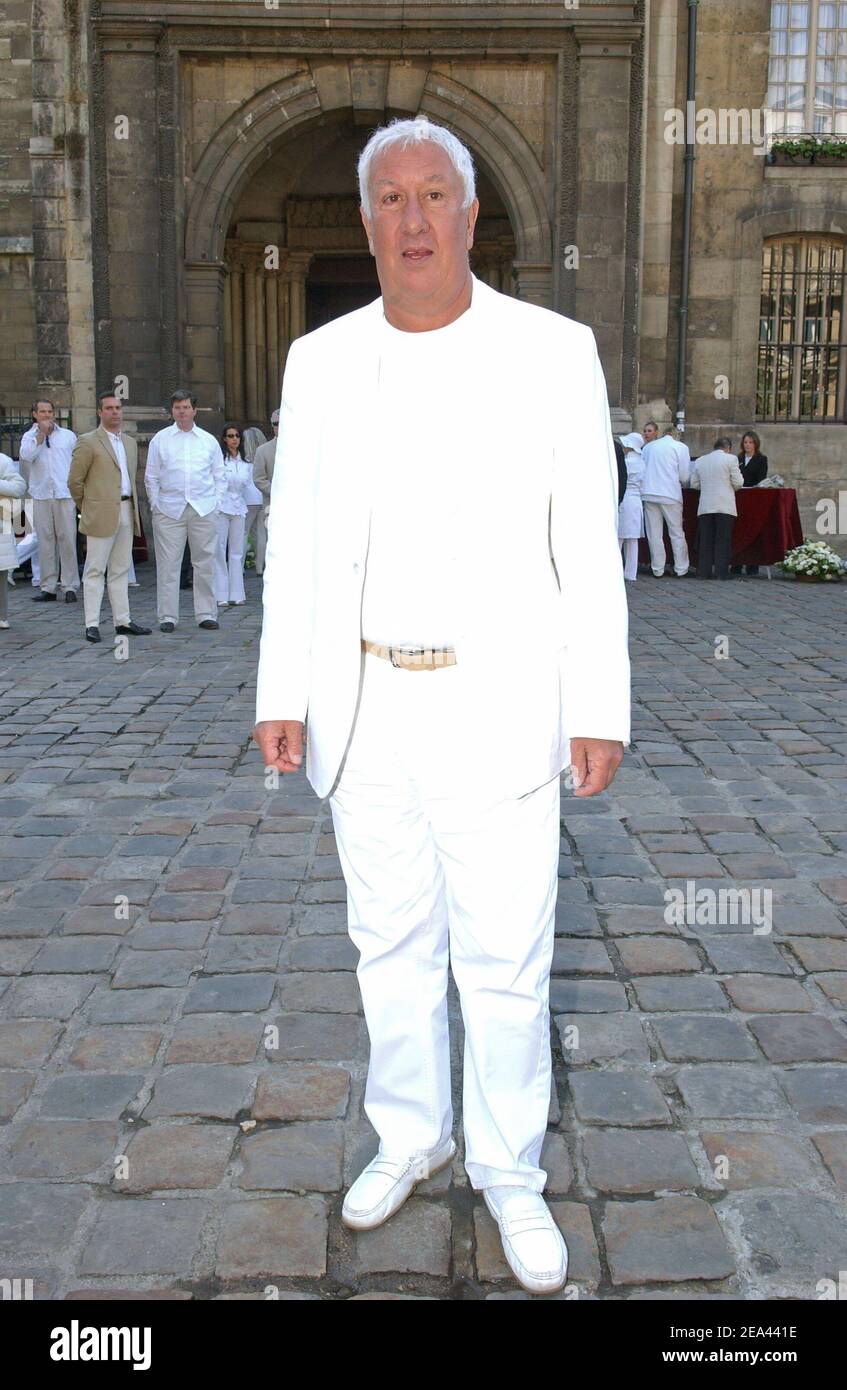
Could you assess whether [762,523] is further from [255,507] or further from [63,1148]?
[63,1148]

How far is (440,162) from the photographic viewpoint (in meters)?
2.55

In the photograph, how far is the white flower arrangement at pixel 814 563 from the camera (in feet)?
54.9

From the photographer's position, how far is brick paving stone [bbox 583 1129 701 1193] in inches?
115

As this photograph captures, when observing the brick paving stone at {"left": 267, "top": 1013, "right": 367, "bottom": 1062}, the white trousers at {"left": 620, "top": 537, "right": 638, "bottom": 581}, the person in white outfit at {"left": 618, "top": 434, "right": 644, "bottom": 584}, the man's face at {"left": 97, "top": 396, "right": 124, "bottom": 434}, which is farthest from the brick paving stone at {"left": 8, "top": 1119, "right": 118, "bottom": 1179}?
the white trousers at {"left": 620, "top": 537, "right": 638, "bottom": 581}

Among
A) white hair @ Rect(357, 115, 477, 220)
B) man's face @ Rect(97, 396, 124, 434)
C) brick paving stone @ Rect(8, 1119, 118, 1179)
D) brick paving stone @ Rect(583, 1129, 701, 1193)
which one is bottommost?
brick paving stone @ Rect(8, 1119, 118, 1179)

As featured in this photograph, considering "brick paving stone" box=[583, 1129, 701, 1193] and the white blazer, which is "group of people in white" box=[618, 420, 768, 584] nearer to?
"brick paving stone" box=[583, 1129, 701, 1193]

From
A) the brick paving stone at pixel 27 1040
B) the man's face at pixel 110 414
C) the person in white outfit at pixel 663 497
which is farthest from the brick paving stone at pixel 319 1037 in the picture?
the person in white outfit at pixel 663 497

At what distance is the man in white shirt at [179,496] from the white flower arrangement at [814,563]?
8.11 meters

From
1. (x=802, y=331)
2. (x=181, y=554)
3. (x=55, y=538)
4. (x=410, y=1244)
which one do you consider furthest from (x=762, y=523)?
(x=410, y=1244)

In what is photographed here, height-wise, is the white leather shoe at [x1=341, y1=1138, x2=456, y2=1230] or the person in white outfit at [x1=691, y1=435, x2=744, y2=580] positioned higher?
the person in white outfit at [x1=691, y1=435, x2=744, y2=580]

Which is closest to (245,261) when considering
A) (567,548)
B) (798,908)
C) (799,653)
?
(799,653)

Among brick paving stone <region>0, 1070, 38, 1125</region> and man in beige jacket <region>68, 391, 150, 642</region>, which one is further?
man in beige jacket <region>68, 391, 150, 642</region>

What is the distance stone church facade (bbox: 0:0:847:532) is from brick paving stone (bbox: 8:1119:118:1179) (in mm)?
16168
